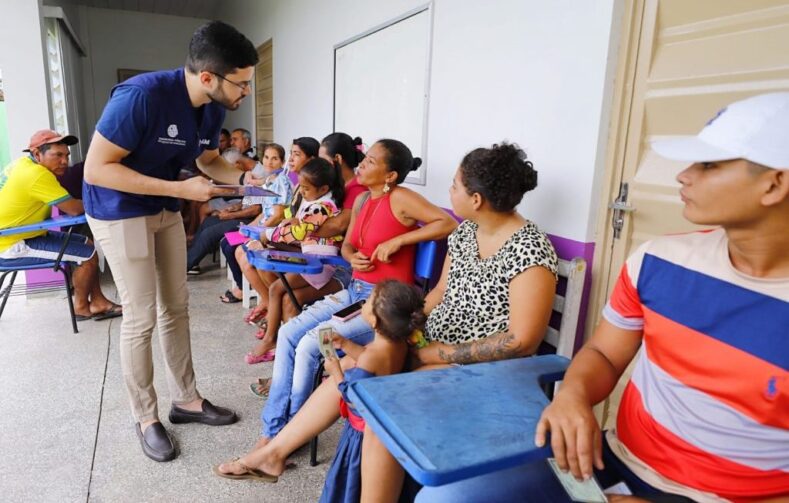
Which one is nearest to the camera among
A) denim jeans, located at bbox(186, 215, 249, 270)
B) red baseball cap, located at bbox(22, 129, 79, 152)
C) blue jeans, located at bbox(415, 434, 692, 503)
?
blue jeans, located at bbox(415, 434, 692, 503)

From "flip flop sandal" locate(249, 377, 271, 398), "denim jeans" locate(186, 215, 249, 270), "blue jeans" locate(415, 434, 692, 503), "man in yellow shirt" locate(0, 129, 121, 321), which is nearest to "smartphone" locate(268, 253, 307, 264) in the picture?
"flip flop sandal" locate(249, 377, 271, 398)

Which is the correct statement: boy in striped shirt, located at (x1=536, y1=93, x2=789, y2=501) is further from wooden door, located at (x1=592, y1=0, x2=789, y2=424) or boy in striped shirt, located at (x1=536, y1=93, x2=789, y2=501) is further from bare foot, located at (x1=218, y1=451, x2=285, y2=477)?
bare foot, located at (x1=218, y1=451, x2=285, y2=477)

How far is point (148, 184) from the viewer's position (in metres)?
1.76

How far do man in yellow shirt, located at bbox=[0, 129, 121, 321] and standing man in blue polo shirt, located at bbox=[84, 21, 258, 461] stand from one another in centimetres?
170

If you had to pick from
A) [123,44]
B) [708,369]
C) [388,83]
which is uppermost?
[123,44]

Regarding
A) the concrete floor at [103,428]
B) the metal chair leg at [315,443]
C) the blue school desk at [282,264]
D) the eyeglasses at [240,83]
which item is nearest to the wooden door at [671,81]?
the metal chair leg at [315,443]

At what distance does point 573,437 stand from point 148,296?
1645 millimetres

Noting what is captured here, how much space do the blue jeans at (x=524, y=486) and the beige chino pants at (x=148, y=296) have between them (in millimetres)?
1372

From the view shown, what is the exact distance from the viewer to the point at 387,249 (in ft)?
7.06

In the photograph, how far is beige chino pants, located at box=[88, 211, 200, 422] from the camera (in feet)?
6.15

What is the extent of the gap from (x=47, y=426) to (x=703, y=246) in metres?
2.60

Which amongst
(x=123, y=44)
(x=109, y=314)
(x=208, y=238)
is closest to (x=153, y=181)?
(x=109, y=314)

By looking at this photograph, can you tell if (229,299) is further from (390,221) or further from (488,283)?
(488,283)

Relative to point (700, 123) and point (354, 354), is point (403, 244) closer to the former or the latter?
point (354, 354)
